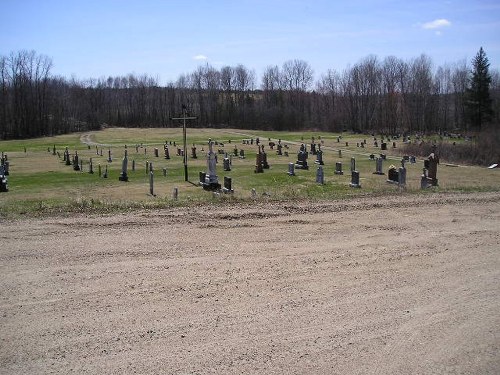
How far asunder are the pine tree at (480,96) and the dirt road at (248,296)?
196ft

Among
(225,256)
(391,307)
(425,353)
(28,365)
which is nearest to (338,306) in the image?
(391,307)

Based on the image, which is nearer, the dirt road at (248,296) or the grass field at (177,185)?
the dirt road at (248,296)

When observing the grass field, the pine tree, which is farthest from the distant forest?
the grass field

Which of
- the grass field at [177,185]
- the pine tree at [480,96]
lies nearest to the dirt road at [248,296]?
the grass field at [177,185]

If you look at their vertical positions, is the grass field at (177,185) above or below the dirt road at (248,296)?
above

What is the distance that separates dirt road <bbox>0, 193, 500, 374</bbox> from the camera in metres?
5.55

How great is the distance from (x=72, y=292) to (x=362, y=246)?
18.0ft

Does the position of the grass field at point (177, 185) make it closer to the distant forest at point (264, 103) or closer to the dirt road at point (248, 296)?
the dirt road at point (248, 296)

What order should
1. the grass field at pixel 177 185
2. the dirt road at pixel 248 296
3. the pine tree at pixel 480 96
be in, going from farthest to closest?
the pine tree at pixel 480 96
the grass field at pixel 177 185
the dirt road at pixel 248 296

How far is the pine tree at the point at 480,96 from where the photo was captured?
6462 cm

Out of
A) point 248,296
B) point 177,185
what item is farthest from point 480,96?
point 248,296

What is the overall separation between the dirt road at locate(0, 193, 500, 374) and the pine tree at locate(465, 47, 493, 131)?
59.8m

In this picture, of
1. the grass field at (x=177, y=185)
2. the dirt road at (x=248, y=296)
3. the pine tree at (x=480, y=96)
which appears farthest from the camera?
the pine tree at (x=480, y=96)

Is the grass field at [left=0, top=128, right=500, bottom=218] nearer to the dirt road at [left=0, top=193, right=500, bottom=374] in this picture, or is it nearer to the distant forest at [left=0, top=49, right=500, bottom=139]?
the dirt road at [left=0, top=193, right=500, bottom=374]
